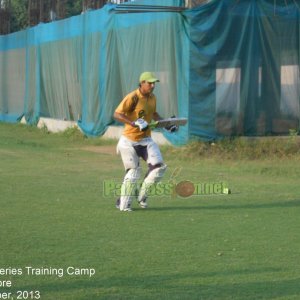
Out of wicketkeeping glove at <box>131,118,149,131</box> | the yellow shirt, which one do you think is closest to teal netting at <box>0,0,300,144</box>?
the yellow shirt

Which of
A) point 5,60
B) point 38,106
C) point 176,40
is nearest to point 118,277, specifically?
point 176,40

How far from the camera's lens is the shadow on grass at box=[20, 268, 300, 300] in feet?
20.7

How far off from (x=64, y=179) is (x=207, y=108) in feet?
15.6

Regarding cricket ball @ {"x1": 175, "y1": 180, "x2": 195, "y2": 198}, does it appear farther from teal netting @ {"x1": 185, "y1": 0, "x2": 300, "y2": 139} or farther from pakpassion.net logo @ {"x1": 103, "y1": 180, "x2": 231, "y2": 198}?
teal netting @ {"x1": 185, "y1": 0, "x2": 300, "y2": 139}

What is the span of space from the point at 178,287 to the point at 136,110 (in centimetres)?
406

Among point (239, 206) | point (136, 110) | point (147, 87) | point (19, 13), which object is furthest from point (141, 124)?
point (19, 13)

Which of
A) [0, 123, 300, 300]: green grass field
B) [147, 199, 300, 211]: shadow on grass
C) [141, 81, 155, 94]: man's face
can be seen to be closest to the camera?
[0, 123, 300, 300]: green grass field

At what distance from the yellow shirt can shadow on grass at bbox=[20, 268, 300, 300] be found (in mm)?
3550

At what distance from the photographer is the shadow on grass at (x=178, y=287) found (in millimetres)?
6324

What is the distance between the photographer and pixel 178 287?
21.5 ft

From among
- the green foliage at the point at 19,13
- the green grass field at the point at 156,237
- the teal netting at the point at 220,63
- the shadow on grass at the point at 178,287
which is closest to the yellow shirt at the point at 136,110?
the green grass field at the point at 156,237

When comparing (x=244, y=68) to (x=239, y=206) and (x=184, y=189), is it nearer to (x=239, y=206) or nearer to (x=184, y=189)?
(x=184, y=189)

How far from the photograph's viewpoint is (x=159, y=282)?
22.0 ft

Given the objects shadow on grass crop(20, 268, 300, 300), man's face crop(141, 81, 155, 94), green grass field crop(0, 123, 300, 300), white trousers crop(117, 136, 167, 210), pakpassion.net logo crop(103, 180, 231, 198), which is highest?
man's face crop(141, 81, 155, 94)
